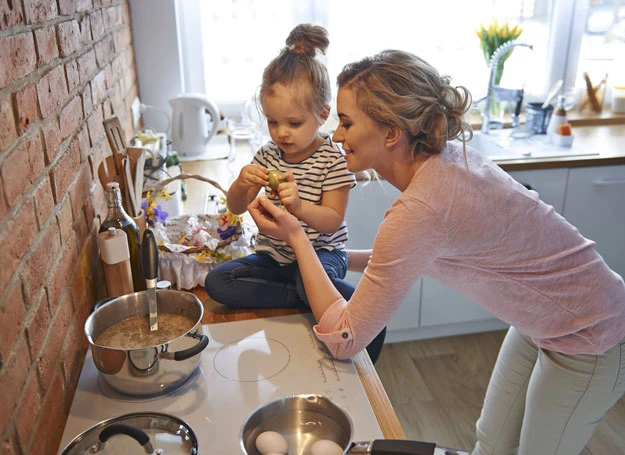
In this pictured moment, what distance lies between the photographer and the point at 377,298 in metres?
1.07

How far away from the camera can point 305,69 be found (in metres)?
1.31

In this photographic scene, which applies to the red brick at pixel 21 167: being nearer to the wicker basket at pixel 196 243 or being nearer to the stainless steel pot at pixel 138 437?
the stainless steel pot at pixel 138 437

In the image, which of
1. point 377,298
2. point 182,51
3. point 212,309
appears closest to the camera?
point 377,298

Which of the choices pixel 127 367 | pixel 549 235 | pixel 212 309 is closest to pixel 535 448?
pixel 549 235

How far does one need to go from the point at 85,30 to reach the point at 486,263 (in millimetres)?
1059

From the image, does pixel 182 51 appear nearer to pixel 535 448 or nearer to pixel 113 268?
pixel 113 268

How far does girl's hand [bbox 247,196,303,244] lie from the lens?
46.8 inches

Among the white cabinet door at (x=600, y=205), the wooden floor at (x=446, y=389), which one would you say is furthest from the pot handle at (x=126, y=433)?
the white cabinet door at (x=600, y=205)

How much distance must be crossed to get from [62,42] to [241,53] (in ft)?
5.41

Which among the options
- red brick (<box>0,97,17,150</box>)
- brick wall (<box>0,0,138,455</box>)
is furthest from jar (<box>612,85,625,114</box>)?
red brick (<box>0,97,17,150</box>)

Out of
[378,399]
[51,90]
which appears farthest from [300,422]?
[51,90]

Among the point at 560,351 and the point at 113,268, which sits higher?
the point at 113,268

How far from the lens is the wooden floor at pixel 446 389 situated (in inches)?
83.1

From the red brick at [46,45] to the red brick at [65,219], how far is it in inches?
9.8
